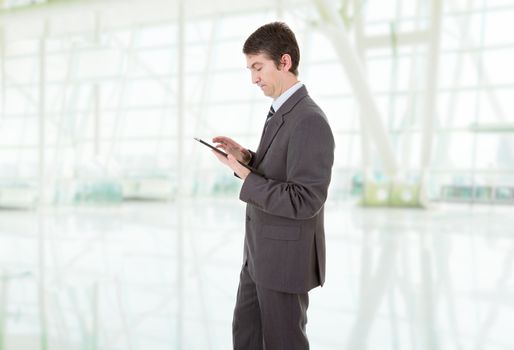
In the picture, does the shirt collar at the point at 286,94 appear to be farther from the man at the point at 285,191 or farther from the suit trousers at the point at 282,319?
the suit trousers at the point at 282,319

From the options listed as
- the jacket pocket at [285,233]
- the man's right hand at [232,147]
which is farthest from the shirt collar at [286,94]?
the jacket pocket at [285,233]

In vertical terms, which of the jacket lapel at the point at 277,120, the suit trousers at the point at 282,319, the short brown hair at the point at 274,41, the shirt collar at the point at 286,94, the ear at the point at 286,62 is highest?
the short brown hair at the point at 274,41

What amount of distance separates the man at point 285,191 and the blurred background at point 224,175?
168 centimetres

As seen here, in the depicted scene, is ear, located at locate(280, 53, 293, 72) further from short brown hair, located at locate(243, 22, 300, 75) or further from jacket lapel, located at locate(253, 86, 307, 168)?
jacket lapel, located at locate(253, 86, 307, 168)

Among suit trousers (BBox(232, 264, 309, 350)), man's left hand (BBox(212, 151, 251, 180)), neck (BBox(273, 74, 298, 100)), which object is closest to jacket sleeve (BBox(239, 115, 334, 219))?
man's left hand (BBox(212, 151, 251, 180))

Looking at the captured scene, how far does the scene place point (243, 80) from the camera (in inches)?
1091

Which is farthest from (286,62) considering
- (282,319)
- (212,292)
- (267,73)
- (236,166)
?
(212,292)

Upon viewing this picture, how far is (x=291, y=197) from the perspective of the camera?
1.99 m

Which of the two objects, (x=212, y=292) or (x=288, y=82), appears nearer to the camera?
(x=288, y=82)

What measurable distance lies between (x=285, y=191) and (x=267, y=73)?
49cm

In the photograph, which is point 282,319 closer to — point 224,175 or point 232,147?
point 232,147

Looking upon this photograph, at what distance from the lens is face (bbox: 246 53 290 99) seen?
212 centimetres

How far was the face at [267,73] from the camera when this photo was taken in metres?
2.12

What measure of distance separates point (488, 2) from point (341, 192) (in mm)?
10979
